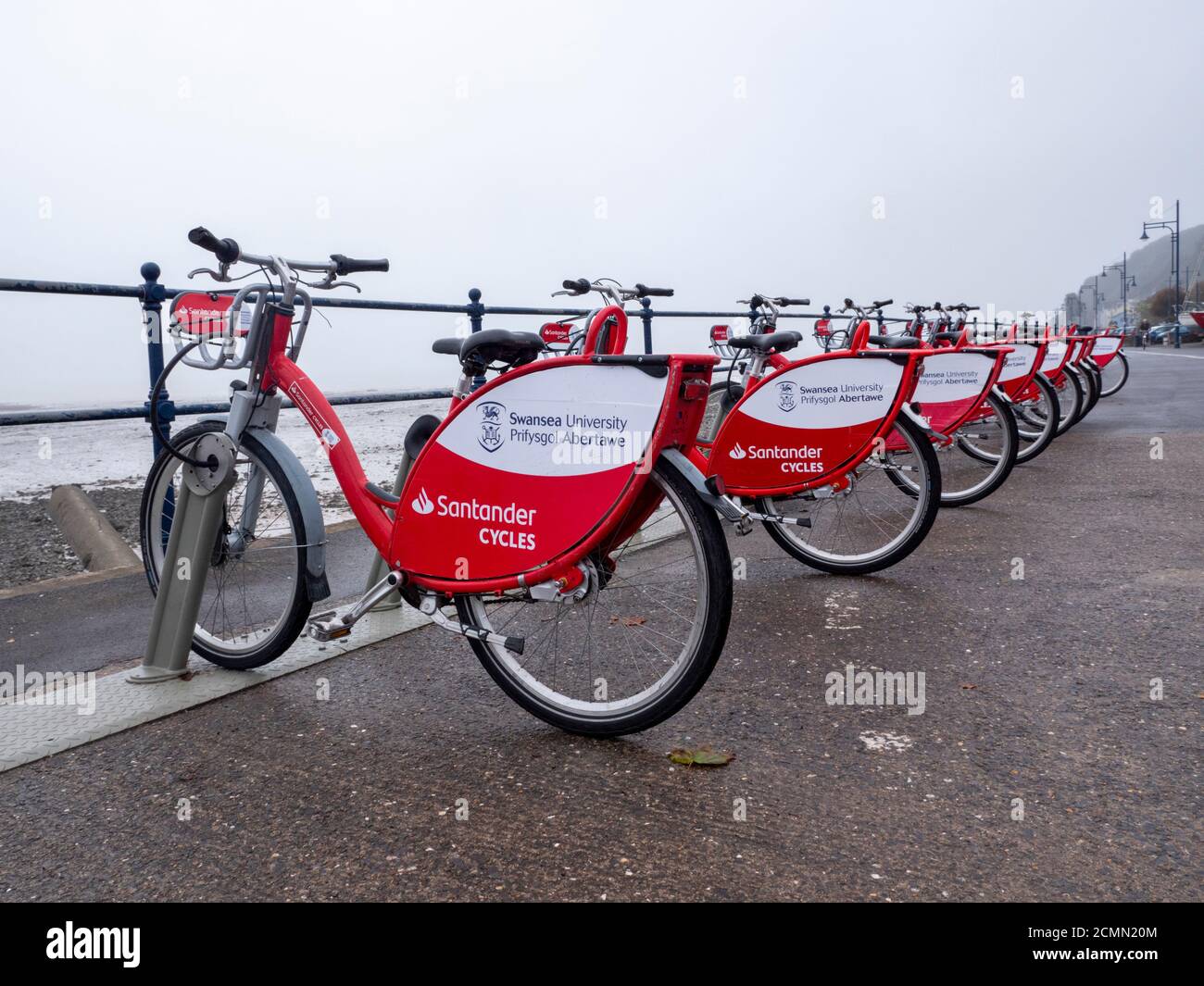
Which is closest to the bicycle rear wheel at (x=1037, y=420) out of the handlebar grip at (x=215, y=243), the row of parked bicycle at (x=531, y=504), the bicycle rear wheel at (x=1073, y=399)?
the bicycle rear wheel at (x=1073, y=399)

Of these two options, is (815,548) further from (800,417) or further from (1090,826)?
(1090,826)

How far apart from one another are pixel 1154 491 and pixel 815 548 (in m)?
3.03

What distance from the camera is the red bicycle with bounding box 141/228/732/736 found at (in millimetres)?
2559

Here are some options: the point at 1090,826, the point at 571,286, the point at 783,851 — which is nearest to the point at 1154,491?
the point at 571,286

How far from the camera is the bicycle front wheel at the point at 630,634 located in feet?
8.29

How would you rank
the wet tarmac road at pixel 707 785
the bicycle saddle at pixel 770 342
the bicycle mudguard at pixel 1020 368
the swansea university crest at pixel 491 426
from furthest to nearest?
the bicycle mudguard at pixel 1020 368 → the bicycle saddle at pixel 770 342 → the swansea university crest at pixel 491 426 → the wet tarmac road at pixel 707 785

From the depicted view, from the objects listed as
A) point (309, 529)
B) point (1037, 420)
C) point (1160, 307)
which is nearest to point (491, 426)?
point (309, 529)

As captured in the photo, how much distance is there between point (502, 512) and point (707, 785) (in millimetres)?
881

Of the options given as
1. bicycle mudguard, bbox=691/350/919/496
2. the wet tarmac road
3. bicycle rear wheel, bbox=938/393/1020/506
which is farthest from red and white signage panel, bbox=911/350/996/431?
the wet tarmac road

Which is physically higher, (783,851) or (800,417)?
(800,417)

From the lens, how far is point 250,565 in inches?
131

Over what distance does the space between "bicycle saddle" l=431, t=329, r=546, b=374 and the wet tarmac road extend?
39.5 inches

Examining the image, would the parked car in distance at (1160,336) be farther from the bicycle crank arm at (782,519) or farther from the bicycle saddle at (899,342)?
the bicycle crank arm at (782,519)

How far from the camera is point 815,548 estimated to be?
15.5 ft
